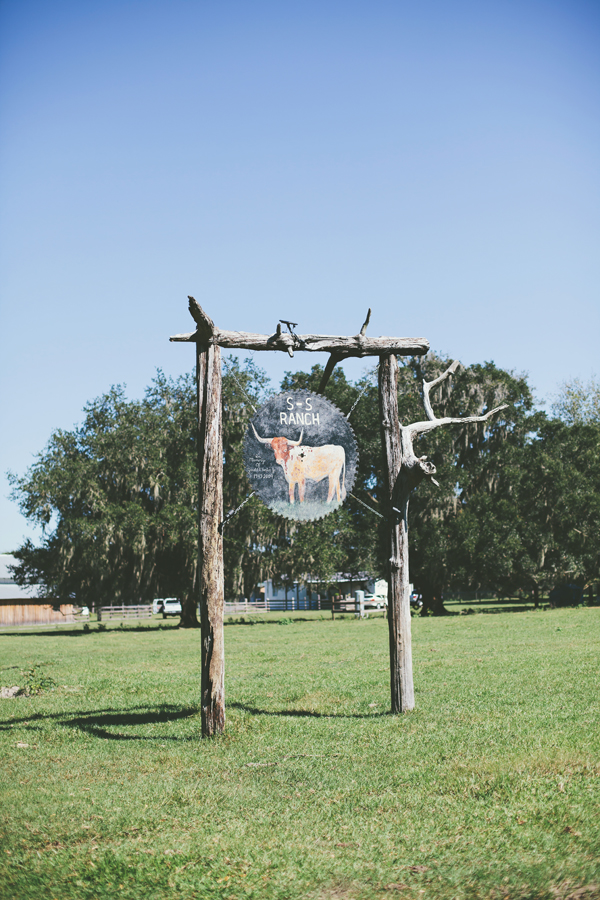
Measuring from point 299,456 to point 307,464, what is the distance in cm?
13

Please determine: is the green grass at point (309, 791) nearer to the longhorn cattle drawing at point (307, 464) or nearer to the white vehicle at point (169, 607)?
the longhorn cattle drawing at point (307, 464)

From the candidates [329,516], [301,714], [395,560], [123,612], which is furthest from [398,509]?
[123,612]

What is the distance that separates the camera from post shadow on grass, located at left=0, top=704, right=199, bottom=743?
331 inches

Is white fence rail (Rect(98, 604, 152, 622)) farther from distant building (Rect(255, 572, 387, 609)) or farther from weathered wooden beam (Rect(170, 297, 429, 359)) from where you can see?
weathered wooden beam (Rect(170, 297, 429, 359))

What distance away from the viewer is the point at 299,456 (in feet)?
28.8

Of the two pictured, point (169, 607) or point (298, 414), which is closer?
point (298, 414)

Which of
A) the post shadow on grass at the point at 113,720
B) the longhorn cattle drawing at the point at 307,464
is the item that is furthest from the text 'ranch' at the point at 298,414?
the post shadow on grass at the point at 113,720

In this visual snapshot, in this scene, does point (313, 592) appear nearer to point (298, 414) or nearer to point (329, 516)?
point (329, 516)

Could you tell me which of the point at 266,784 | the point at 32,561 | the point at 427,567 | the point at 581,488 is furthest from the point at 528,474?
the point at 266,784

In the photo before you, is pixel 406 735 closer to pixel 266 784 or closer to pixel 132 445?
pixel 266 784

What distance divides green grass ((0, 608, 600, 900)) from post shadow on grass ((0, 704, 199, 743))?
0.13ft

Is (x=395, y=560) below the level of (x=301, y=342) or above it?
below

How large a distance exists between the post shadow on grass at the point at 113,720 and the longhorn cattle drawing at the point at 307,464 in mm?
3009

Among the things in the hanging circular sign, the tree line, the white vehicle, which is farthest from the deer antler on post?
the white vehicle
